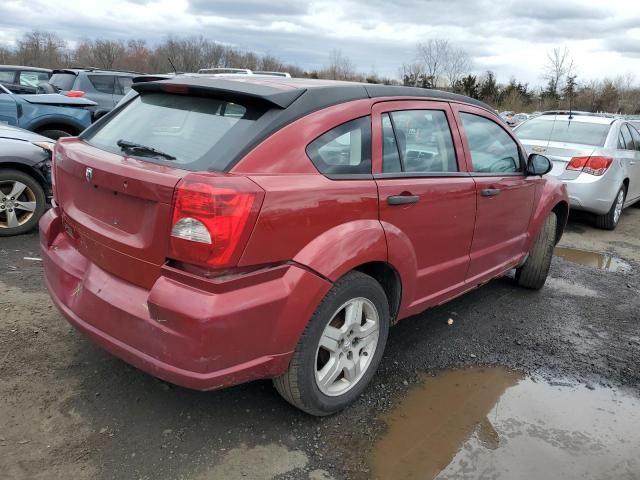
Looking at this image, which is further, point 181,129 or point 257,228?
point 181,129

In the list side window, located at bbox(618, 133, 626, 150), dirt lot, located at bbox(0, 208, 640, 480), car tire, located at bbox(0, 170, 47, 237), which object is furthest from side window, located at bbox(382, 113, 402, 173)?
side window, located at bbox(618, 133, 626, 150)

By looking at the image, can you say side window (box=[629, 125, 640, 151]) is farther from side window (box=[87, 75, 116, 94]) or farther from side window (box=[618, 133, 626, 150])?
side window (box=[87, 75, 116, 94])

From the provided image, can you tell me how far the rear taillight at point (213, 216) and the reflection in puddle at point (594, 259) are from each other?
17.0ft

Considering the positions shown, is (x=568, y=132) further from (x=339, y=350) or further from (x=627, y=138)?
(x=339, y=350)

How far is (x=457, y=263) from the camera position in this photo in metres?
3.55

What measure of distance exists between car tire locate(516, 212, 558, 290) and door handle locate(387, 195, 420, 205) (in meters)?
2.26

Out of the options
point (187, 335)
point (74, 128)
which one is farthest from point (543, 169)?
point (74, 128)

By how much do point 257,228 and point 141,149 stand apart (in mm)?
819

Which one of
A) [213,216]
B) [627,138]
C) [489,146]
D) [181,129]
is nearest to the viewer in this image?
[213,216]

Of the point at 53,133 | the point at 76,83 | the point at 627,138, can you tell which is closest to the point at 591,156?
the point at 627,138

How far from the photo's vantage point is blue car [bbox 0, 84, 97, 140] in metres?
8.45

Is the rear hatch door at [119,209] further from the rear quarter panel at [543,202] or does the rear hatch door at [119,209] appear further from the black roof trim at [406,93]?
the rear quarter panel at [543,202]

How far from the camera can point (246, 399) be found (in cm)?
298

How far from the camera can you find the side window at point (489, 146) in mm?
3705
